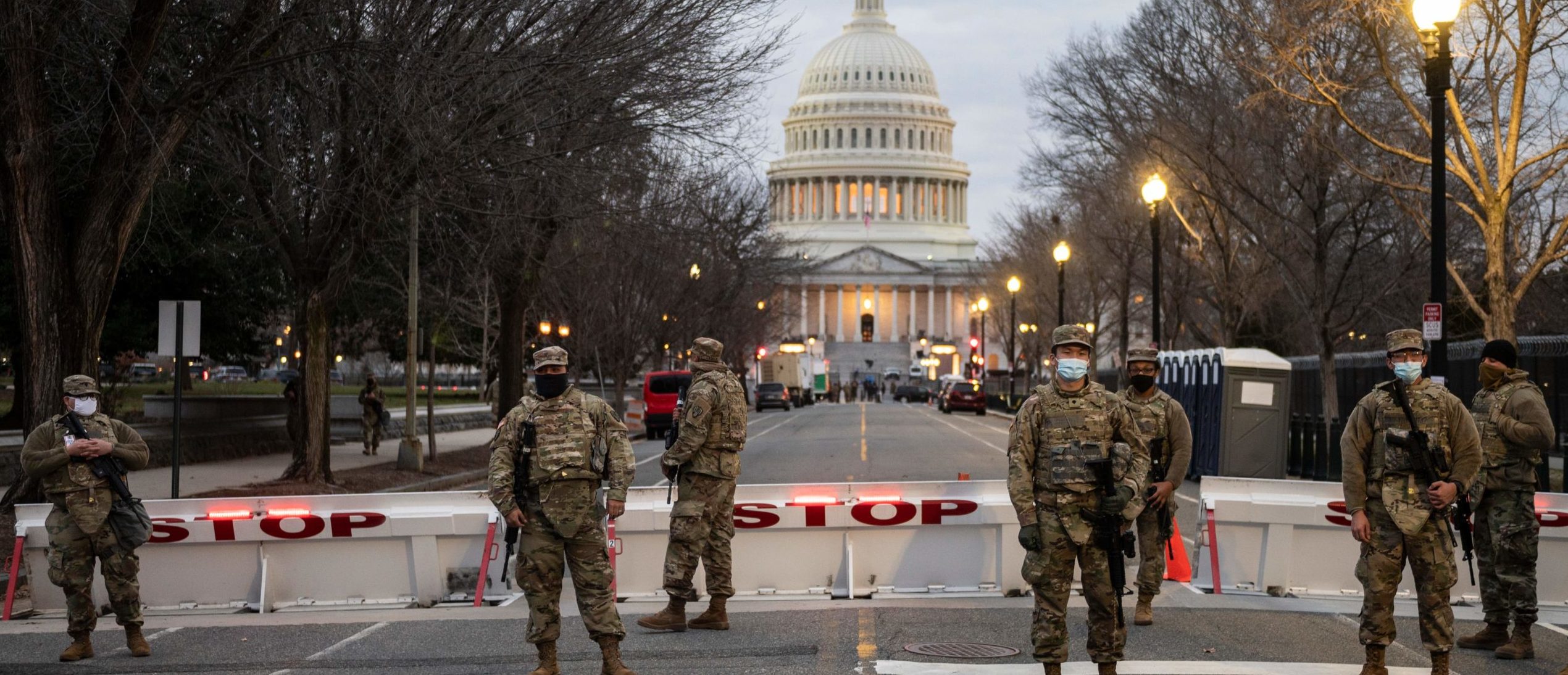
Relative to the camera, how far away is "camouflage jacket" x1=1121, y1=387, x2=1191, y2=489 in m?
10.7

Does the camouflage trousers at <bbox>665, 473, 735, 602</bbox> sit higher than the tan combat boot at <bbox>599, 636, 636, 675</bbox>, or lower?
higher

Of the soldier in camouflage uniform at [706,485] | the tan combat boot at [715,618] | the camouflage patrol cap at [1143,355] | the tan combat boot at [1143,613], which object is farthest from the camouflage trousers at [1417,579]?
the tan combat boot at [715,618]

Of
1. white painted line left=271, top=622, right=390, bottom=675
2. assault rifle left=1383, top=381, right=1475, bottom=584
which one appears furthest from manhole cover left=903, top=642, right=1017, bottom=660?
white painted line left=271, top=622, right=390, bottom=675

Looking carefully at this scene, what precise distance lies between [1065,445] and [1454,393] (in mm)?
26121

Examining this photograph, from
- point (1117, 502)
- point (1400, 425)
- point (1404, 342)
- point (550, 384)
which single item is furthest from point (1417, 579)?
point (550, 384)

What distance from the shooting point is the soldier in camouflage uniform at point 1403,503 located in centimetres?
849

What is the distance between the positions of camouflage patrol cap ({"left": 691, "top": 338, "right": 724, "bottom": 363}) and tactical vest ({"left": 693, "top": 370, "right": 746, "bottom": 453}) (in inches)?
4.0

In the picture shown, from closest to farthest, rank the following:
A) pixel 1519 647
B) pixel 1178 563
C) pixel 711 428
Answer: pixel 1519 647, pixel 711 428, pixel 1178 563

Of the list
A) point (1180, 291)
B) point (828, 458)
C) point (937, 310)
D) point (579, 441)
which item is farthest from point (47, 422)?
point (937, 310)

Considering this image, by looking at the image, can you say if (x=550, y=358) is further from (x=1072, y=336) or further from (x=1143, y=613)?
(x=1143, y=613)

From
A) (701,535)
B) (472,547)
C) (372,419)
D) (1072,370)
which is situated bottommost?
(472,547)

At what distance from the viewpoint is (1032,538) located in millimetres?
7980

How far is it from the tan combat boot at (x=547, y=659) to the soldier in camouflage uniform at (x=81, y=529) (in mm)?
2665

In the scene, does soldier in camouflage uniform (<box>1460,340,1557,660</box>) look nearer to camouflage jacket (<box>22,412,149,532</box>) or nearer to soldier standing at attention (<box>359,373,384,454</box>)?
camouflage jacket (<box>22,412,149,532</box>)
